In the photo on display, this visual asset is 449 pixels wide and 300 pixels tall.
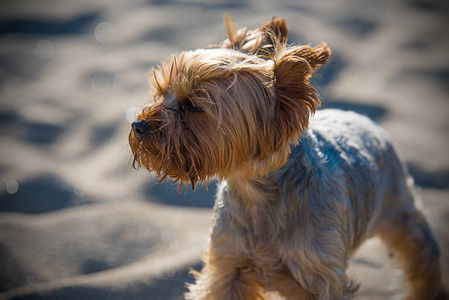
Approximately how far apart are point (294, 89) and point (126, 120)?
4.59m

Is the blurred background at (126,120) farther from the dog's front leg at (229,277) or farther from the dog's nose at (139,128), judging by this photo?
the dog's nose at (139,128)

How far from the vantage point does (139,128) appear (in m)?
2.44

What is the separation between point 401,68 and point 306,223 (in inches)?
239

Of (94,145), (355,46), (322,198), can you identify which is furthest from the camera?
(355,46)

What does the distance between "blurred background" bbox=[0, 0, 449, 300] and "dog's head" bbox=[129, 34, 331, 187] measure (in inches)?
37.9

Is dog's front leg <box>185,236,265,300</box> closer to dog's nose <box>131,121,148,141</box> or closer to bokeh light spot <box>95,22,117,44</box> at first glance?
dog's nose <box>131,121,148,141</box>

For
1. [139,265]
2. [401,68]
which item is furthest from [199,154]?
[401,68]

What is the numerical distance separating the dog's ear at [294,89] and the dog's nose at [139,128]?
0.80 m

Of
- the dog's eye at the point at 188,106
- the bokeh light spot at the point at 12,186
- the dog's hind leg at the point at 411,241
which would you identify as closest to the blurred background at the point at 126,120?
the bokeh light spot at the point at 12,186

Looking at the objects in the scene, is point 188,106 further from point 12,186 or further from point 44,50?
point 44,50

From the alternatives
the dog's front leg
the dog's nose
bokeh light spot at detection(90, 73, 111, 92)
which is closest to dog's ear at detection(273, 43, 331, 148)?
the dog's nose

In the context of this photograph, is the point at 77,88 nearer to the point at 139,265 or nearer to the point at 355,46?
the point at 139,265

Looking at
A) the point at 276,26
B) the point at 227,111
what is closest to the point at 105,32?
the point at 276,26

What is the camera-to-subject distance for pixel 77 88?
297 inches
